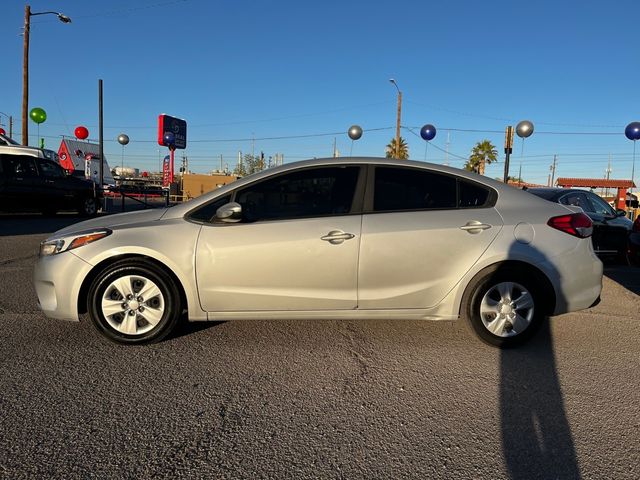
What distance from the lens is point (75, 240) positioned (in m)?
Answer: 3.73

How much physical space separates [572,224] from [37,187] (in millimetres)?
14229

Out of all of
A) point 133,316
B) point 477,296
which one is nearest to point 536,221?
point 477,296

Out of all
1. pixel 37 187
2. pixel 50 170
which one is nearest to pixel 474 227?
pixel 37 187

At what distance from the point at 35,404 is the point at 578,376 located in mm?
3704

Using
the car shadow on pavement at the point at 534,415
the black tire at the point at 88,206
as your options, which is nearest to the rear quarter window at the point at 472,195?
the car shadow on pavement at the point at 534,415

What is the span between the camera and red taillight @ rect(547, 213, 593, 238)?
3.88m

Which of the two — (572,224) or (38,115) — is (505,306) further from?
(38,115)

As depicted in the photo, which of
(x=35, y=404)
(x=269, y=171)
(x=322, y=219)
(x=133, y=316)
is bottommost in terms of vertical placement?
(x=35, y=404)

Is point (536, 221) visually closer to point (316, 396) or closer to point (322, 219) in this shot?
point (322, 219)

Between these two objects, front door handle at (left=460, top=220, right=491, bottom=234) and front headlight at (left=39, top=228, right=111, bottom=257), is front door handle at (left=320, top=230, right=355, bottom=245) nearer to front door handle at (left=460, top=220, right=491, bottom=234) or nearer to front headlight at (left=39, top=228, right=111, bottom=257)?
front door handle at (left=460, top=220, right=491, bottom=234)

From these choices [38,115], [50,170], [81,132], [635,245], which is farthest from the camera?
[81,132]

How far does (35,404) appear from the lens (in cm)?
283

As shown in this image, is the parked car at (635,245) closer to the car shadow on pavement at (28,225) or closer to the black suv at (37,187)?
the car shadow on pavement at (28,225)

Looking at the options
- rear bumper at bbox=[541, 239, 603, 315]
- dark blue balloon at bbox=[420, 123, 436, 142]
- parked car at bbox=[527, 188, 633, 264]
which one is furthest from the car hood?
dark blue balloon at bbox=[420, 123, 436, 142]
